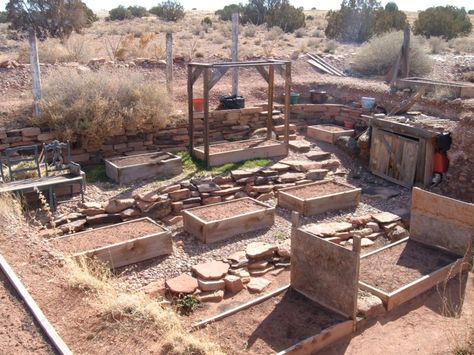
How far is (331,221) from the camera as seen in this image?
9.78 meters

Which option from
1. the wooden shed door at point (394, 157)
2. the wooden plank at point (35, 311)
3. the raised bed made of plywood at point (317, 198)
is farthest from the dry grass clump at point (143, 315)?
the wooden shed door at point (394, 157)

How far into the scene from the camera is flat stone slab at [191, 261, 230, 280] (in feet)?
24.4

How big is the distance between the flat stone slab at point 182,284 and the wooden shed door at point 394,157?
6190 mm

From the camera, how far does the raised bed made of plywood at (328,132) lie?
1362 centimetres

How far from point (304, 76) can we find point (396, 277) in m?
12.1

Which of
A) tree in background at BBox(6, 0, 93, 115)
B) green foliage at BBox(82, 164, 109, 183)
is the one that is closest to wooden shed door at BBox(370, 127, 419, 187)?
green foliage at BBox(82, 164, 109, 183)

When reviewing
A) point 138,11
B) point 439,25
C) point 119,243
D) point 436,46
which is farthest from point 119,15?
point 119,243

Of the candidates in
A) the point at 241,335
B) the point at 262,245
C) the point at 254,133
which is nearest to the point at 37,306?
the point at 241,335

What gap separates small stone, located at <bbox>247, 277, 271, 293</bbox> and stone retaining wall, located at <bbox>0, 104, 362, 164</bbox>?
17.0ft

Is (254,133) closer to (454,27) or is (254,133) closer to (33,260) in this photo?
(33,260)

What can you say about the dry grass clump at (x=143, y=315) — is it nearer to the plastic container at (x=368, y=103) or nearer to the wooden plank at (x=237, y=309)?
the wooden plank at (x=237, y=309)

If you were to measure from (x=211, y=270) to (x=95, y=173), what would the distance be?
14.6 ft

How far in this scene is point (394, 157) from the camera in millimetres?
11836

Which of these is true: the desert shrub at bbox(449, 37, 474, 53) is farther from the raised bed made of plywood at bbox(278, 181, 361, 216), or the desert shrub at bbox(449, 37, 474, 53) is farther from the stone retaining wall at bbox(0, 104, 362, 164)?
the raised bed made of plywood at bbox(278, 181, 361, 216)
